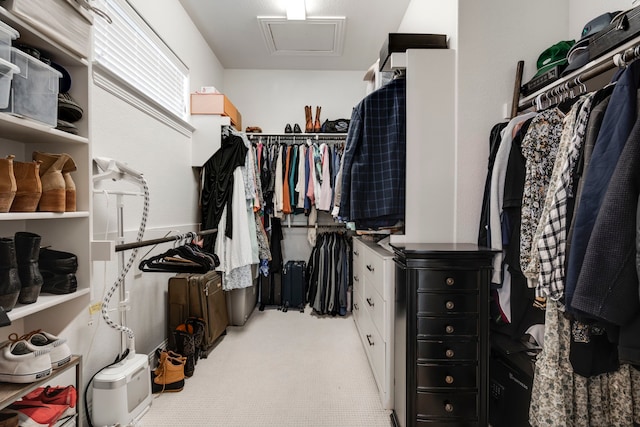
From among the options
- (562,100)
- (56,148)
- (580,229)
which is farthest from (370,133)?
(56,148)

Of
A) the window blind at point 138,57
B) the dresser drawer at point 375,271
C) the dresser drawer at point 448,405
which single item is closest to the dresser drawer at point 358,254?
the dresser drawer at point 375,271

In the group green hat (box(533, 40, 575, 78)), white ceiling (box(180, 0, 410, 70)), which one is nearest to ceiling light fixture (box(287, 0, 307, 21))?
white ceiling (box(180, 0, 410, 70))

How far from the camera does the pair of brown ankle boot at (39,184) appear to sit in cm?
100

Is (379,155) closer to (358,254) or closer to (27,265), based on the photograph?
(358,254)

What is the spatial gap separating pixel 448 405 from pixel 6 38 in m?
2.08

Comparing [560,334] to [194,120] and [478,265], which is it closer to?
[478,265]

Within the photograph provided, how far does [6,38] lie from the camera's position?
0.96 metres

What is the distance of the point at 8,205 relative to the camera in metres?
0.99

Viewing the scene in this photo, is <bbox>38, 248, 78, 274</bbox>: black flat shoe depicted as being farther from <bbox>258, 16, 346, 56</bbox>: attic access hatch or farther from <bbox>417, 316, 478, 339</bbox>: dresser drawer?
<bbox>258, 16, 346, 56</bbox>: attic access hatch

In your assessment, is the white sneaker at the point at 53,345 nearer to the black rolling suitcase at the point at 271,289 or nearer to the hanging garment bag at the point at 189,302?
the hanging garment bag at the point at 189,302

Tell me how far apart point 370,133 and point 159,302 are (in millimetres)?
1941

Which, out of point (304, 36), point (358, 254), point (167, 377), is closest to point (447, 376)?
point (358, 254)

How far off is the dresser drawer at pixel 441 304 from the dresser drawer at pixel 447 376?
0.24 metres

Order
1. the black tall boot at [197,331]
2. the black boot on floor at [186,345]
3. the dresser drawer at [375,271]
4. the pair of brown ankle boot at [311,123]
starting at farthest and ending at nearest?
the pair of brown ankle boot at [311,123], the black tall boot at [197,331], the black boot on floor at [186,345], the dresser drawer at [375,271]
